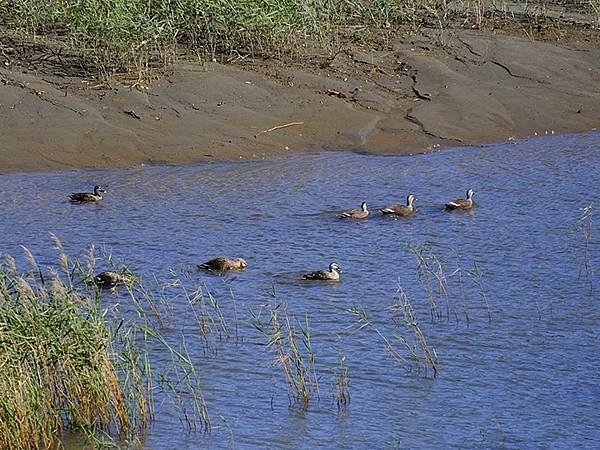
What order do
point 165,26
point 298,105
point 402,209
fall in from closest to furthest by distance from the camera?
1. point 402,209
2. point 298,105
3. point 165,26

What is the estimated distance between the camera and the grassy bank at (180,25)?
18.0 metres

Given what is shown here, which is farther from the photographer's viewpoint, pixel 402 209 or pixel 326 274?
pixel 402 209

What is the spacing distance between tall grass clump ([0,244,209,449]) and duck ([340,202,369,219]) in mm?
5965

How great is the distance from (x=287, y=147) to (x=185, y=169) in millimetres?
1546

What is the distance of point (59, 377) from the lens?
8352 millimetres

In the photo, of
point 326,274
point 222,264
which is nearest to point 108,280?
point 222,264

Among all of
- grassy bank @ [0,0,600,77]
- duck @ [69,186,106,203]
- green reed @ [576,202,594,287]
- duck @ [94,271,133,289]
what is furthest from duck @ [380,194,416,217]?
grassy bank @ [0,0,600,77]

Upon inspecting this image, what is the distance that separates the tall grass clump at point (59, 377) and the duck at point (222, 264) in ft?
11.8

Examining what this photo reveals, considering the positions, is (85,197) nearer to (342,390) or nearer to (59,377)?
(342,390)

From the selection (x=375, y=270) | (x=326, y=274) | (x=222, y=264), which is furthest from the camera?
(x=375, y=270)

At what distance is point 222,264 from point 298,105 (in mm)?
6214

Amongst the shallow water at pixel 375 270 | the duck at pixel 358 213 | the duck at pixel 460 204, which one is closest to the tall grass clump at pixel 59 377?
the shallow water at pixel 375 270

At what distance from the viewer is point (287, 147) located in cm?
1717

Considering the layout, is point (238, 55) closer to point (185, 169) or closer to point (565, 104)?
point (185, 169)
